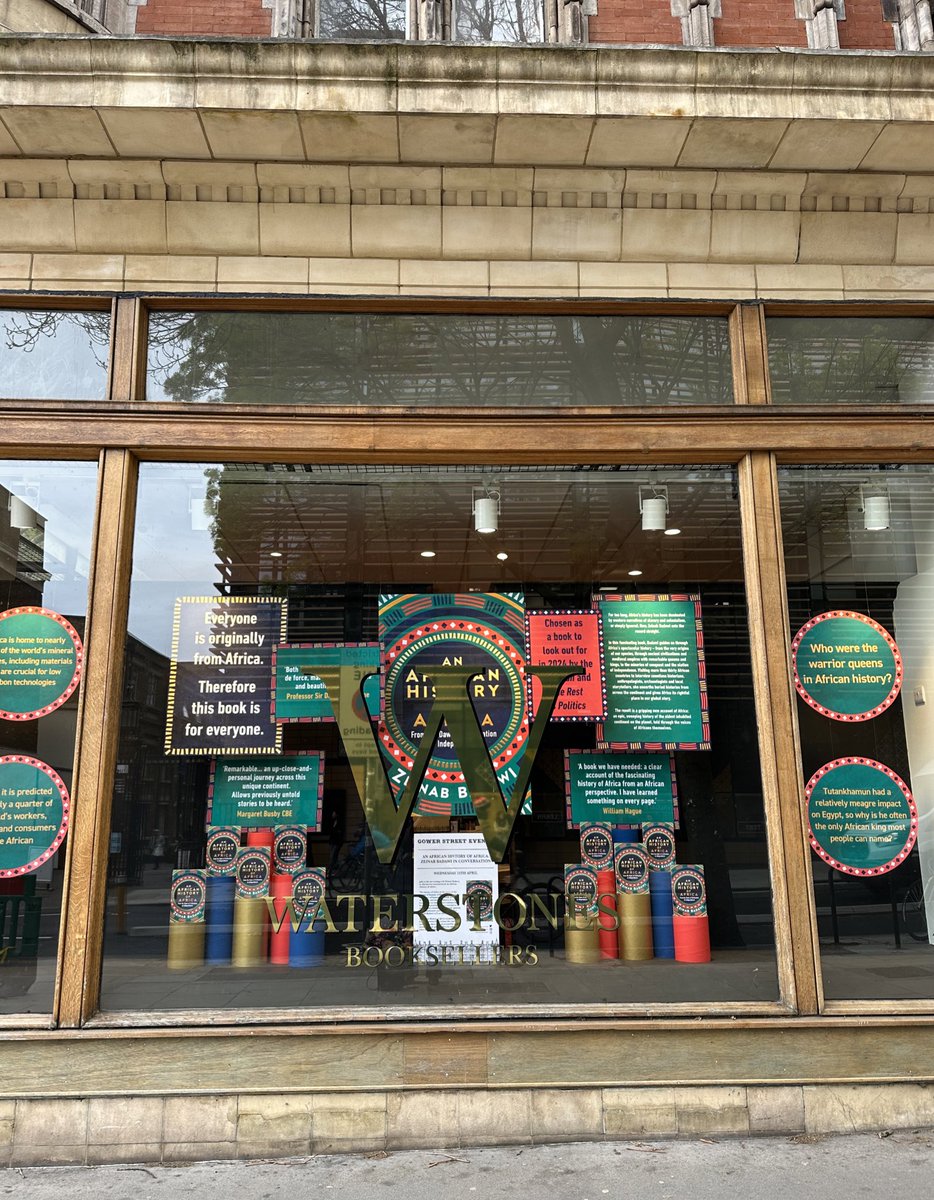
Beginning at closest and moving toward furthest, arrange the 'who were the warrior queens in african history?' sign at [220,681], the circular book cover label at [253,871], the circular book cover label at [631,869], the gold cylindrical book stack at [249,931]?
the gold cylindrical book stack at [249,931]
the circular book cover label at [253,871]
the 'who were the warrior queens in african history?' sign at [220,681]
the circular book cover label at [631,869]

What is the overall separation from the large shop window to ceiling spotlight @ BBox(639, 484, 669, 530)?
0.02 m

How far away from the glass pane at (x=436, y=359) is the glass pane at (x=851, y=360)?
367 mm

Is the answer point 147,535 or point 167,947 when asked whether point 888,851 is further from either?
point 147,535

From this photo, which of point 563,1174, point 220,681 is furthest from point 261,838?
point 563,1174

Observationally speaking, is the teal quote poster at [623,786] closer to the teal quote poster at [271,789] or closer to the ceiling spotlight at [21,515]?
the teal quote poster at [271,789]

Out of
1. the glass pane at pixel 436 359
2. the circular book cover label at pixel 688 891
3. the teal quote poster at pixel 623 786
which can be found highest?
the glass pane at pixel 436 359

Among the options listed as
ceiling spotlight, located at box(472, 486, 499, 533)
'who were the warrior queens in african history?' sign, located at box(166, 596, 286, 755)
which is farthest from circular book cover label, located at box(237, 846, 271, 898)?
ceiling spotlight, located at box(472, 486, 499, 533)

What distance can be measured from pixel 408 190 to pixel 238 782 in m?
3.69

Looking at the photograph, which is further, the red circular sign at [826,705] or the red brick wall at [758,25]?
the red brick wall at [758,25]

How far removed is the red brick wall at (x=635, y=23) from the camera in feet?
19.1

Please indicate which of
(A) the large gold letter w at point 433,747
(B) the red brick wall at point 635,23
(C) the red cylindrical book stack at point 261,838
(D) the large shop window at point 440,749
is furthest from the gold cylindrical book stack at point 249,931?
(B) the red brick wall at point 635,23

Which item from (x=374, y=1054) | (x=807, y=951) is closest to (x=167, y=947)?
(x=374, y=1054)

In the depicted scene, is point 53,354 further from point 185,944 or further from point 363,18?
point 185,944

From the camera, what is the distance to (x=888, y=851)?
5543mm
